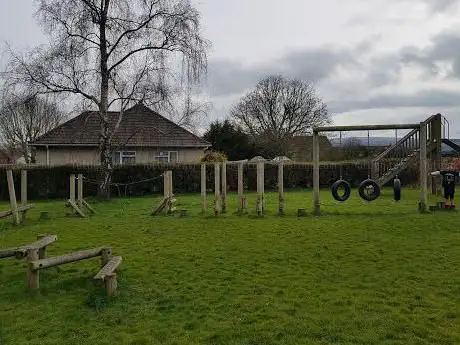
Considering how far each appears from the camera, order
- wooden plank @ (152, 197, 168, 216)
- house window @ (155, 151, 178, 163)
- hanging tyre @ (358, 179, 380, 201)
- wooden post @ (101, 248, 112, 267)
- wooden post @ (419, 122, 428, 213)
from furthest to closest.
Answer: house window @ (155, 151, 178, 163), hanging tyre @ (358, 179, 380, 201), wooden plank @ (152, 197, 168, 216), wooden post @ (419, 122, 428, 213), wooden post @ (101, 248, 112, 267)

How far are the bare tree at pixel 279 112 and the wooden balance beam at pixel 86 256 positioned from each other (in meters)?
41.1

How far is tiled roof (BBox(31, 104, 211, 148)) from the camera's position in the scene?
34.0 metres

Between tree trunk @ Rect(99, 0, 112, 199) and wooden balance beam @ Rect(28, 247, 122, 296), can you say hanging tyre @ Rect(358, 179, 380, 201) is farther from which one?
tree trunk @ Rect(99, 0, 112, 199)

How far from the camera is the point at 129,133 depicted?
1409 inches

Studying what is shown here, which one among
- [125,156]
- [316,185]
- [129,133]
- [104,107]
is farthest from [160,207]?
[129,133]

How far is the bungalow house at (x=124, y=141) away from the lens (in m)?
34.0

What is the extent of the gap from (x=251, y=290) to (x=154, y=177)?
20.7 meters

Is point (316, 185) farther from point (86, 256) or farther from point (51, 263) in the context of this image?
point (51, 263)

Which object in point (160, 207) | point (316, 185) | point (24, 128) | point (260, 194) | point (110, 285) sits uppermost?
point (24, 128)

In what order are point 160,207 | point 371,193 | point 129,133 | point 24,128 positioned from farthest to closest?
point 24,128, point 129,133, point 371,193, point 160,207

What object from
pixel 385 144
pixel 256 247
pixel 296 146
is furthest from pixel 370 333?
pixel 296 146

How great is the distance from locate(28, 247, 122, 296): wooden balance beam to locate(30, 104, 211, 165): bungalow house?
26145 millimetres

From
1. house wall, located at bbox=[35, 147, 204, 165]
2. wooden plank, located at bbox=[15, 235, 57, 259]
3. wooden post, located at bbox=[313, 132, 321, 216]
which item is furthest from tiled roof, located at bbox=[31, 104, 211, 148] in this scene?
wooden plank, located at bbox=[15, 235, 57, 259]

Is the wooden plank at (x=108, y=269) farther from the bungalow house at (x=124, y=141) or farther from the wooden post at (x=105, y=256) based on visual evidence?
the bungalow house at (x=124, y=141)
